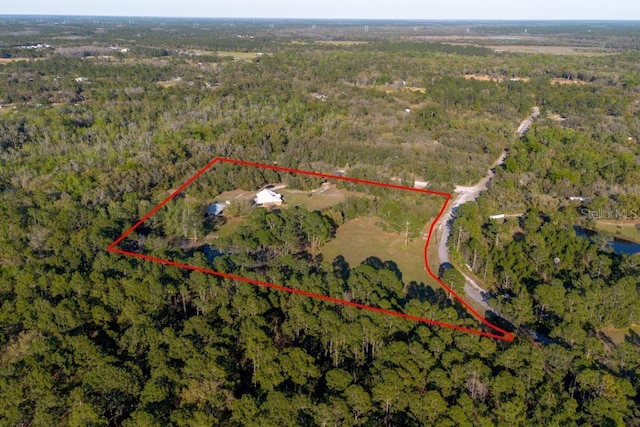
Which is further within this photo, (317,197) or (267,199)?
(317,197)

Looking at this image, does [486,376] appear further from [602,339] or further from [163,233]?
[163,233]

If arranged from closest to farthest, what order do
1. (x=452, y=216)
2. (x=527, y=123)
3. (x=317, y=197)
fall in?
(x=452, y=216) < (x=317, y=197) < (x=527, y=123)

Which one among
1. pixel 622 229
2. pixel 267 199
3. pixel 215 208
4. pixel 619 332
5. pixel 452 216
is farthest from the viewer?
pixel 267 199

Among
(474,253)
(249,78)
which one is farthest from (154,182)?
(249,78)

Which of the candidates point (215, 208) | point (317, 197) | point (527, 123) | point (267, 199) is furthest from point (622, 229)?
point (527, 123)

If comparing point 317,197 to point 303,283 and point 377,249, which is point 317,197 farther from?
point 303,283

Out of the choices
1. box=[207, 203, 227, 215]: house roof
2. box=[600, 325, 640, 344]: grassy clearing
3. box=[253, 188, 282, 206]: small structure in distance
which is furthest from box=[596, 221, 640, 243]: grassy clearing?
box=[207, 203, 227, 215]: house roof

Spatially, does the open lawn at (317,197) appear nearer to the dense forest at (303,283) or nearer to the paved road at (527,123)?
the dense forest at (303,283)

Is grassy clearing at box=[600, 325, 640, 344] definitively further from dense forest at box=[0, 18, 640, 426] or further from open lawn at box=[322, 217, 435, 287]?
open lawn at box=[322, 217, 435, 287]
